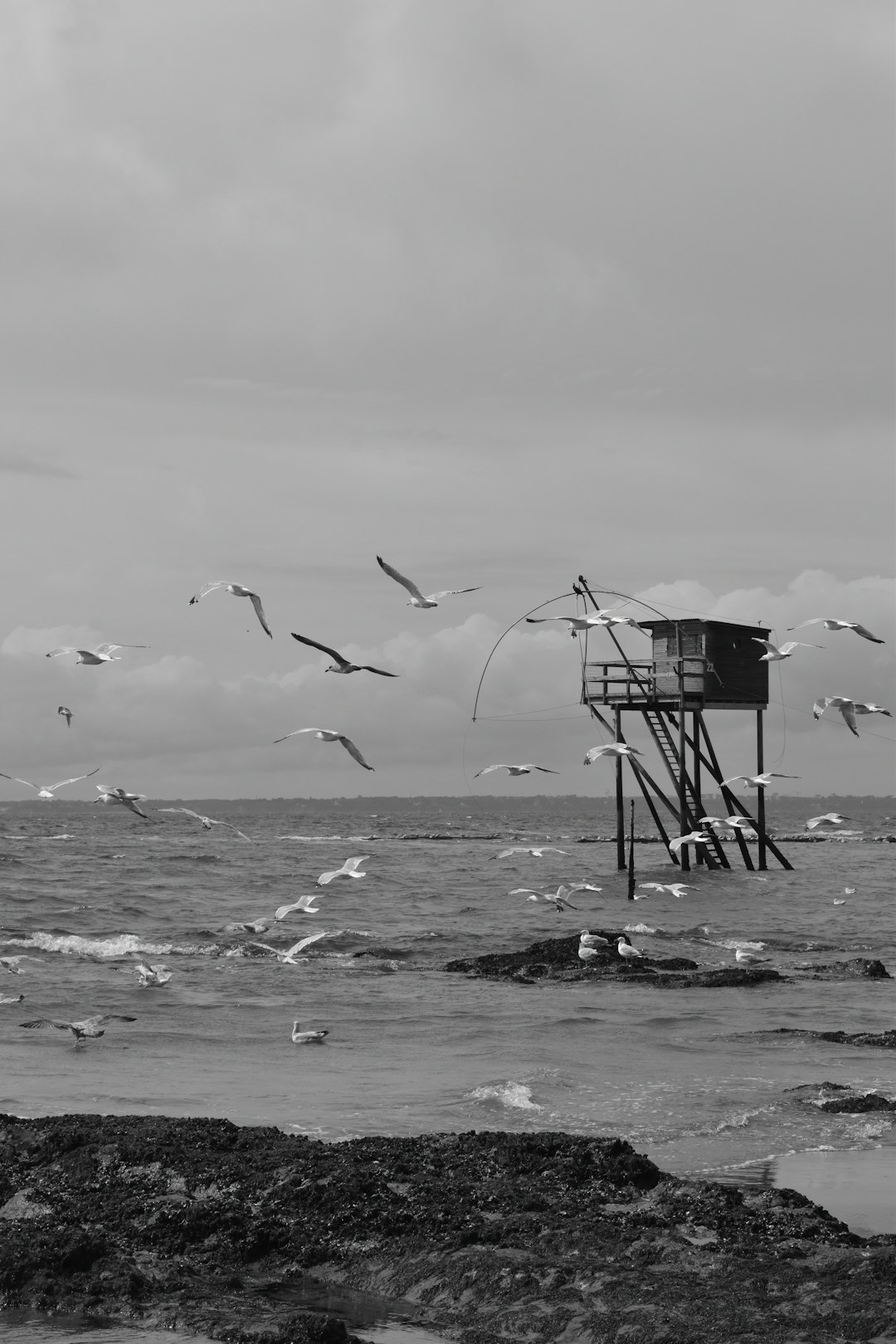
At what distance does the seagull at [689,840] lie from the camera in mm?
33978

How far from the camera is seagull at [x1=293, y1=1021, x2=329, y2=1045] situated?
56.1 ft

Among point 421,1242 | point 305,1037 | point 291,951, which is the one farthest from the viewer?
point 291,951

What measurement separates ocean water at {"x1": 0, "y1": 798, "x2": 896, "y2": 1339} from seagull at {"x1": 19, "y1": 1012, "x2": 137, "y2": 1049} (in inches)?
6.5

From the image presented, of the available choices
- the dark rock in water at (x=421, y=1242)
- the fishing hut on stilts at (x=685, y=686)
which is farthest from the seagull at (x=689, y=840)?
the dark rock in water at (x=421, y=1242)

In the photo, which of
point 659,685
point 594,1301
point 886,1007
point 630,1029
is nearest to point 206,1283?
point 594,1301

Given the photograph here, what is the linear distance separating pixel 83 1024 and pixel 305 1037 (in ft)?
8.50

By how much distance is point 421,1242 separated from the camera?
8.22 metres

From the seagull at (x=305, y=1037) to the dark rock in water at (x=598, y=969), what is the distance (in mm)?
6347

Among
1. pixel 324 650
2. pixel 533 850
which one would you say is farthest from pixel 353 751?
pixel 533 850

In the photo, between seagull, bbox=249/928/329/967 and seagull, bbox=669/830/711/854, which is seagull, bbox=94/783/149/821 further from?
seagull, bbox=669/830/711/854

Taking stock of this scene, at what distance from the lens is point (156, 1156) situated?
946 cm

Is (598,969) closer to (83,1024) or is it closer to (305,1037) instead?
(305,1037)

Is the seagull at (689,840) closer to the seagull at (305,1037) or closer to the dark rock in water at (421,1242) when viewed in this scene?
the seagull at (305,1037)

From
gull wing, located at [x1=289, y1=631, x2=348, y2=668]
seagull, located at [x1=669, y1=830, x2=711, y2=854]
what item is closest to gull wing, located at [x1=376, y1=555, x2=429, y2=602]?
gull wing, located at [x1=289, y1=631, x2=348, y2=668]
